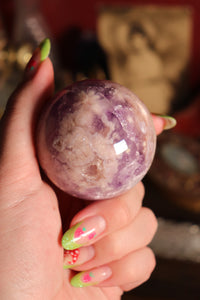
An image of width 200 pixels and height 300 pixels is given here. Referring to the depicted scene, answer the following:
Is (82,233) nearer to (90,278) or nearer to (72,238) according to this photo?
(72,238)

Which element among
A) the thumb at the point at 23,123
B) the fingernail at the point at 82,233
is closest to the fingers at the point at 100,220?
the fingernail at the point at 82,233

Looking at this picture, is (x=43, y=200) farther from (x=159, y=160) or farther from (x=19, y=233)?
(x=159, y=160)

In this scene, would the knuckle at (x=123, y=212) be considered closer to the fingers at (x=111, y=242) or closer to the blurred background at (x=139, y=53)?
the fingers at (x=111, y=242)

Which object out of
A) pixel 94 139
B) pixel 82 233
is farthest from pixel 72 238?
pixel 94 139

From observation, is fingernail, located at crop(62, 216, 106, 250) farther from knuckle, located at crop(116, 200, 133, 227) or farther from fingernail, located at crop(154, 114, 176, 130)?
fingernail, located at crop(154, 114, 176, 130)

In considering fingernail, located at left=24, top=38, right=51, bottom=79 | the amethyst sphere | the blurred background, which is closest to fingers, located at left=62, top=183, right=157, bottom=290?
the amethyst sphere

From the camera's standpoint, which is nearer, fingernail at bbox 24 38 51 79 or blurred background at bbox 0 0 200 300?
fingernail at bbox 24 38 51 79
